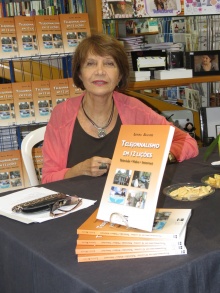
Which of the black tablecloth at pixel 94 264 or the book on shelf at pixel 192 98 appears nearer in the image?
the black tablecloth at pixel 94 264

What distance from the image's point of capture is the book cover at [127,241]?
3.90 ft

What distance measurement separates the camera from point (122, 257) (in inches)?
46.3

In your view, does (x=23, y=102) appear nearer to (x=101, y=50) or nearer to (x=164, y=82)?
(x=164, y=82)

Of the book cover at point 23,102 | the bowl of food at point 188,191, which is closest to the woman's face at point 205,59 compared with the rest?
the book cover at point 23,102

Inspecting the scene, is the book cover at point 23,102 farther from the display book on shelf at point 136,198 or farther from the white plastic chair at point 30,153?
the display book on shelf at point 136,198

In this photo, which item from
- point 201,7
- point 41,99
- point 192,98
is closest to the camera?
point 41,99

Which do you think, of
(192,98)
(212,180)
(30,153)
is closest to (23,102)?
(30,153)

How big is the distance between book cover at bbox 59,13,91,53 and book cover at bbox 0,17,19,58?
0.32 m

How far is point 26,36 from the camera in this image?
3.18 m

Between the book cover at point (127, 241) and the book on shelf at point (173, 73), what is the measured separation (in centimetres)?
239

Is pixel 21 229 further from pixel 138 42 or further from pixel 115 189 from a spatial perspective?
pixel 138 42

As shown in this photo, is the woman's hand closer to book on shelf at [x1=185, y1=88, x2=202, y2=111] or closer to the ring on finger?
the ring on finger

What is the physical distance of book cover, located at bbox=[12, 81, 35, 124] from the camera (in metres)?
3.19

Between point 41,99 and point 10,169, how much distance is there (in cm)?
51
